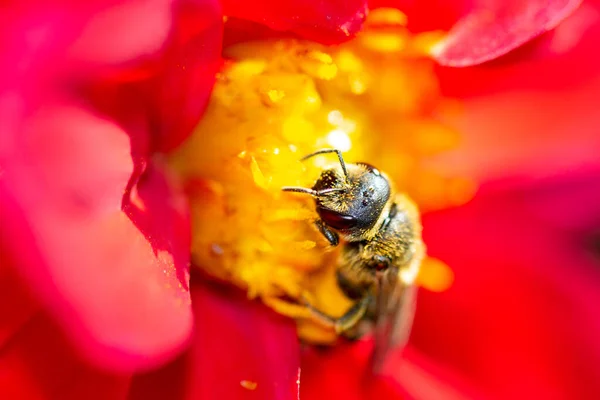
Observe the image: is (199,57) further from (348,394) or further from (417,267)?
(348,394)

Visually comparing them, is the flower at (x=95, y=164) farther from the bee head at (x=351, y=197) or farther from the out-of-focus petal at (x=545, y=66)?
the out-of-focus petal at (x=545, y=66)

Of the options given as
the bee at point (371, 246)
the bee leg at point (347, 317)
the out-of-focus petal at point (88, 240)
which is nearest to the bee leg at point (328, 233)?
the bee at point (371, 246)

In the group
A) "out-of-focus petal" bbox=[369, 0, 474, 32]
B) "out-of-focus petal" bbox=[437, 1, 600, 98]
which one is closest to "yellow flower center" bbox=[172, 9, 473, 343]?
"out-of-focus petal" bbox=[369, 0, 474, 32]

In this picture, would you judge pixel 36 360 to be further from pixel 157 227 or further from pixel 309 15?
pixel 309 15

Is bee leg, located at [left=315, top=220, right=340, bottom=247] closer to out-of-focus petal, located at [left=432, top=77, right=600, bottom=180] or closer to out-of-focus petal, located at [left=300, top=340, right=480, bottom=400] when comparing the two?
out-of-focus petal, located at [left=300, top=340, right=480, bottom=400]

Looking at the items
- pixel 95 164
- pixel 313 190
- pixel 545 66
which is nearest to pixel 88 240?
pixel 95 164

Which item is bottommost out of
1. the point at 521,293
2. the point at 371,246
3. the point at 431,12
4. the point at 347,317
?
the point at 521,293

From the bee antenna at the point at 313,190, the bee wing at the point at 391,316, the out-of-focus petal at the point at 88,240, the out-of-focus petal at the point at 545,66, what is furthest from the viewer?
the out-of-focus petal at the point at 545,66

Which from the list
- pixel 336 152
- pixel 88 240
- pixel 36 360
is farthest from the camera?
pixel 336 152
